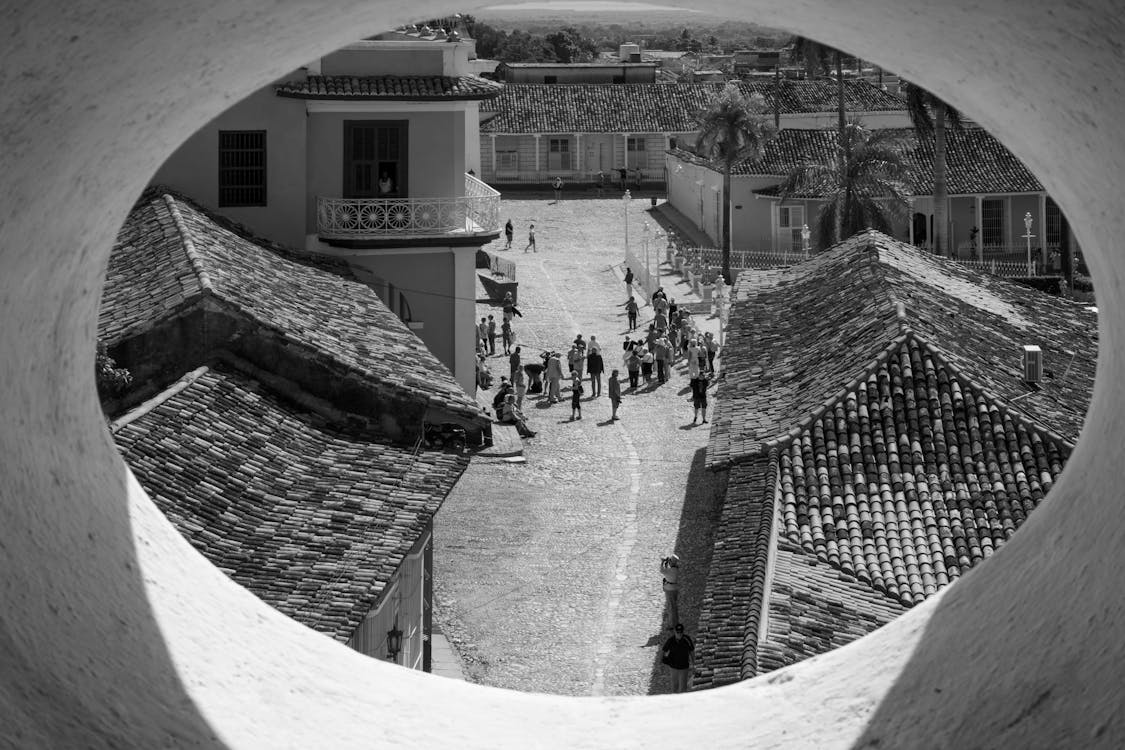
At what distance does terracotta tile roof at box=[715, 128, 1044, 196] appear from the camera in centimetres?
5422

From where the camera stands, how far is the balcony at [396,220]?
2767 cm

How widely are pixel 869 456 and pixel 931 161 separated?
131 feet

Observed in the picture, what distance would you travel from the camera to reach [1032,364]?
63.8 feet

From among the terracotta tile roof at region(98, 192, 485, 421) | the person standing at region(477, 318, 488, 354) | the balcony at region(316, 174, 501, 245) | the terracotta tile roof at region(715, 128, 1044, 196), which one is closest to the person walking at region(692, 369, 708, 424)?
the balcony at region(316, 174, 501, 245)

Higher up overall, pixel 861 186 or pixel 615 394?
pixel 861 186

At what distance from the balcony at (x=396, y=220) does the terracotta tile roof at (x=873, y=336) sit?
4.84 meters

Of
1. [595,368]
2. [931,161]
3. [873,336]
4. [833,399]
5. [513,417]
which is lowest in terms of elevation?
[513,417]

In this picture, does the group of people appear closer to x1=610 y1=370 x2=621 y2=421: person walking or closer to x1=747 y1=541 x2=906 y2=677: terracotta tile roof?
x1=610 y1=370 x2=621 y2=421: person walking

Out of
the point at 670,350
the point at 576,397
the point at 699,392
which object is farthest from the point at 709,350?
the point at 576,397

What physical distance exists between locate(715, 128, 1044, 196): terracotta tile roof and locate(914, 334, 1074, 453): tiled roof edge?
34848 millimetres

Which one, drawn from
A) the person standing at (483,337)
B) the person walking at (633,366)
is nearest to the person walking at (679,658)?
the person walking at (633,366)

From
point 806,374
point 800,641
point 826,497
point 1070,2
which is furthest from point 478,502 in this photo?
point 1070,2

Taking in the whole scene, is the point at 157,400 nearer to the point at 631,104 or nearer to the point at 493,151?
the point at 493,151

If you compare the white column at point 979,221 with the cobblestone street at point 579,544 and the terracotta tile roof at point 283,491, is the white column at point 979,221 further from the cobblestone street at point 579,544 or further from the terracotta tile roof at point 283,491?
the terracotta tile roof at point 283,491
